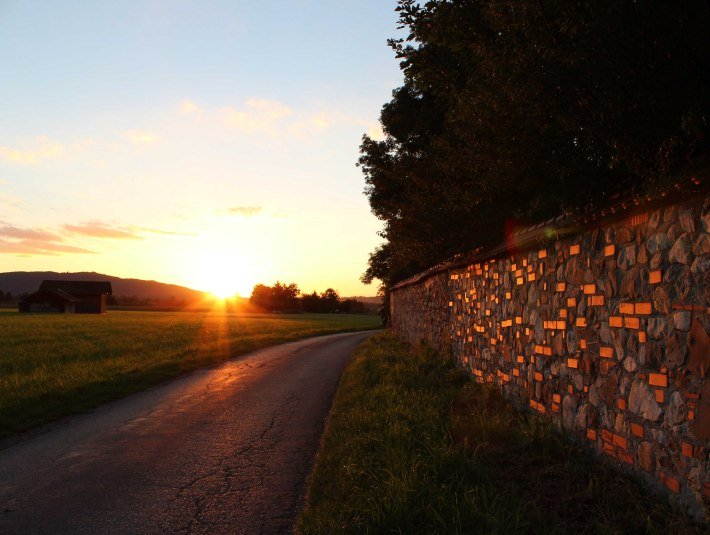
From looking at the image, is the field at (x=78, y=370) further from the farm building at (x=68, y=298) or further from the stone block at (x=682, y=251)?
the farm building at (x=68, y=298)

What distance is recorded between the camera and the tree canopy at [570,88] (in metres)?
4.20

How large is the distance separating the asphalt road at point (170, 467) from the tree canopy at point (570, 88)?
451 centimetres

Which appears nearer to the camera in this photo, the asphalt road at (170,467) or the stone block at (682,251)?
the stone block at (682,251)

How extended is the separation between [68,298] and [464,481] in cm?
7658

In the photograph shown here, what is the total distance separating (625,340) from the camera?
4898 millimetres

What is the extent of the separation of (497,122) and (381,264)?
1102 inches

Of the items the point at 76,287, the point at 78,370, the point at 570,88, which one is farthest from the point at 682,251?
the point at 76,287

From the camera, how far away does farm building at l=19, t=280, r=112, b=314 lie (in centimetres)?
6831

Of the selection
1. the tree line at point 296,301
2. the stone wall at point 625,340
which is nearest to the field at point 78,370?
the stone wall at point 625,340

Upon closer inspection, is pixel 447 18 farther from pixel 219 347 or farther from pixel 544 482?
pixel 219 347

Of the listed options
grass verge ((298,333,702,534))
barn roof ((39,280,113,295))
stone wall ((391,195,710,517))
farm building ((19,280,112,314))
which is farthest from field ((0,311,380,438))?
barn roof ((39,280,113,295))

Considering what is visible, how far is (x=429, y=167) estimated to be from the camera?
1207 centimetres

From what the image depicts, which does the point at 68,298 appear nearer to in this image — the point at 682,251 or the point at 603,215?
the point at 603,215

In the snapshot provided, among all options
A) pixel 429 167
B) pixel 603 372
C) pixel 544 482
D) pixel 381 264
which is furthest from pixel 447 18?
pixel 381 264
